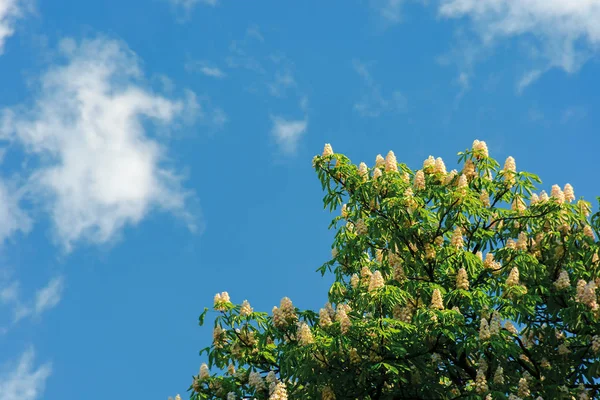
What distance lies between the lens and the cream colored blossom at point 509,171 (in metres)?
15.3

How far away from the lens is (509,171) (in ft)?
50.2

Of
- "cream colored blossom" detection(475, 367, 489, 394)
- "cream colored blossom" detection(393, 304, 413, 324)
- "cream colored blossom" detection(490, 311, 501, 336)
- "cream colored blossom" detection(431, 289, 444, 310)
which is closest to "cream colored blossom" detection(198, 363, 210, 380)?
"cream colored blossom" detection(393, 304, 413, 324)

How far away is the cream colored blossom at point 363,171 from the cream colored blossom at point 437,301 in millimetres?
3127

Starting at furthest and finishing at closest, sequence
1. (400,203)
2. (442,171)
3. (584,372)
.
A: (442,171), (400,203), (584,372)

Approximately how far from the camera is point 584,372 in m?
13.3

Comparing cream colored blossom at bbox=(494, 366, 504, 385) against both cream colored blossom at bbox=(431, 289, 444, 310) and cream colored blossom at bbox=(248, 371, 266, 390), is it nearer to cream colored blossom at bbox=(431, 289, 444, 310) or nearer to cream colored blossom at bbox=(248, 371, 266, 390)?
cream colored blossom at bbox=(431, 289, 444, 310)

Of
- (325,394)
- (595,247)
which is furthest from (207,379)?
(595,247)

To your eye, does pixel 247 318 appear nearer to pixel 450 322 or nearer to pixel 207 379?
pixel 207 379

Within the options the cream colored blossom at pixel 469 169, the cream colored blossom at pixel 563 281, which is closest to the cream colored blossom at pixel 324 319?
the cream colored blossom at pixel 563 281

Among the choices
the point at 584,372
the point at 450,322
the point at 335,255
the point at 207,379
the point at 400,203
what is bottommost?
the point at 584,372

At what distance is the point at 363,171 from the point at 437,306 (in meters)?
3.47

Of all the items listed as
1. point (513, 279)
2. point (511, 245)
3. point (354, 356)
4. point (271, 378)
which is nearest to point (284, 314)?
point (271, 378)

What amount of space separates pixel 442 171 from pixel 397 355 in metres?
4.18

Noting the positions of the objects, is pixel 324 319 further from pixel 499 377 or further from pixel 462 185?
pixel 462 185
